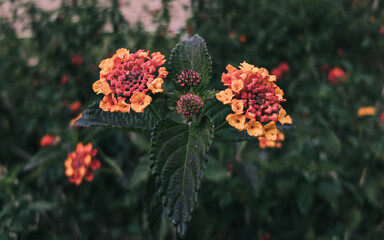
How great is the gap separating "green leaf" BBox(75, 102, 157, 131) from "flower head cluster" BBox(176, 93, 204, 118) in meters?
0.12

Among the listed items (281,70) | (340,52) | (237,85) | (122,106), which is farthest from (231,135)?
(340,52)

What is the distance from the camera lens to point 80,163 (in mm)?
1155

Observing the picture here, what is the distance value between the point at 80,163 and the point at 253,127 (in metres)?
0.74

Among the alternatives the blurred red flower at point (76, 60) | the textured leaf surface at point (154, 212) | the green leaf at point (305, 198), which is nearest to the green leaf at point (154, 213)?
the textured leaf surface at point (154, 212)

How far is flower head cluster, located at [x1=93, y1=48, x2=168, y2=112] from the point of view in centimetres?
67

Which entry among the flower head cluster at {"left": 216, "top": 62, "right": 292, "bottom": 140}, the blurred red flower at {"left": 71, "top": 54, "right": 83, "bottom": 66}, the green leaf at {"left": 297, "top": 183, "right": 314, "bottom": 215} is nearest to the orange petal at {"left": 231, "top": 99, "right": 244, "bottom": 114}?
the flower head cluster at {"left": 216, "top": 62, "right": 292, "bottom": 140}

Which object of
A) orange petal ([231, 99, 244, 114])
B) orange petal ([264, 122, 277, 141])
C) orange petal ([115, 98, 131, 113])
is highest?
orange petal ([231, 99, 244, 114])

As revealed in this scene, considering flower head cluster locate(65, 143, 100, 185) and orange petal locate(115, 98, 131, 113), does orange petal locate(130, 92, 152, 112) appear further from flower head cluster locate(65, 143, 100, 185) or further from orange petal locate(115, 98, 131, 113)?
flower head cluster locate(65, 143, 100, 185)

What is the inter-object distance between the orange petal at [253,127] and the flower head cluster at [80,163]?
702mm

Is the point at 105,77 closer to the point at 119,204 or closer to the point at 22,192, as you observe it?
the point at 22,192

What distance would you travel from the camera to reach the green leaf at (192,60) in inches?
29.5

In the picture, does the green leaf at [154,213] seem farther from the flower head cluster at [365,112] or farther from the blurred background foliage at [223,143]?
the flower head cluster at [365,112]

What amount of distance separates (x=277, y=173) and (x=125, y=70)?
98 centimetres

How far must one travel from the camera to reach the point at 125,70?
732 mm
